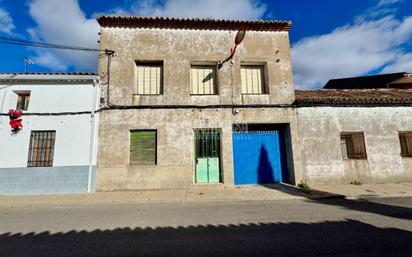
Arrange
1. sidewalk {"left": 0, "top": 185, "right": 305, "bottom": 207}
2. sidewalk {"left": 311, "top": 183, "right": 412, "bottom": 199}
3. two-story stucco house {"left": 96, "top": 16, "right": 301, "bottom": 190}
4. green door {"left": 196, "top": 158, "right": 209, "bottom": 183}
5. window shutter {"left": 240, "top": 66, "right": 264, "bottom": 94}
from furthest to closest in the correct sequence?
window shutter {"left": 240, "top": 66, "right": 264, "bottom": 94}, green door {"left": 196, "top": 158, "right": 209, "bottom": 183}, two-story stucco house {"left": 96, "top": 16, "right": 301, "bottom": 190}, sidewalk {"left": 311, "top": 183, "right": 412, "bottom": 199}, sidewalk {"left": 0, "top": 185, "right": 305, "bottom": 207}

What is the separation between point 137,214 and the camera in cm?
584

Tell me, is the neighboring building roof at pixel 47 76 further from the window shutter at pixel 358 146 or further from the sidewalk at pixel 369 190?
the window shutter at pixel 358 146

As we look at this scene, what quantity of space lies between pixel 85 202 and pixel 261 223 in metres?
5.75

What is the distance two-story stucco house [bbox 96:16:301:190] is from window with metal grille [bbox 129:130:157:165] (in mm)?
42

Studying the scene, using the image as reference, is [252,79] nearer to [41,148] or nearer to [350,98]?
[350,98]

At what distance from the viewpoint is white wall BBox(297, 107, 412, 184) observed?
9.91 meters

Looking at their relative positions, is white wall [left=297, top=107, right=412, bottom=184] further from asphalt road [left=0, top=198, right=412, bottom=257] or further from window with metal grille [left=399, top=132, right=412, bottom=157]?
asphalt road [left=0, top=198, right=412, bottom=257]

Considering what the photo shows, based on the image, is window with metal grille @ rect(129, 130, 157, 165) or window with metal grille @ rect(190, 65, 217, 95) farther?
window with metal grille @ rect(190, 65, 217, 95)

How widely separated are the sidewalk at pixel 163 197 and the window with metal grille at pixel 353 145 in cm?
355

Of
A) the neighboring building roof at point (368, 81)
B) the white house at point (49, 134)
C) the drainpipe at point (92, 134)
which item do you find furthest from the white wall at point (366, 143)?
the white house at point (49, 134)

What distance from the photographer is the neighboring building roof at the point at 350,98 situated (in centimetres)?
1020

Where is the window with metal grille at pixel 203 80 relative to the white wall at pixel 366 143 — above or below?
above

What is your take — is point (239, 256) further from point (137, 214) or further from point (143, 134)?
point (143, 134)

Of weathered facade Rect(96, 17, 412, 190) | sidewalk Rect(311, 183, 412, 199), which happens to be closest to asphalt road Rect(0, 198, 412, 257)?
sidewalk Rect(311, 183, 412, 199)
